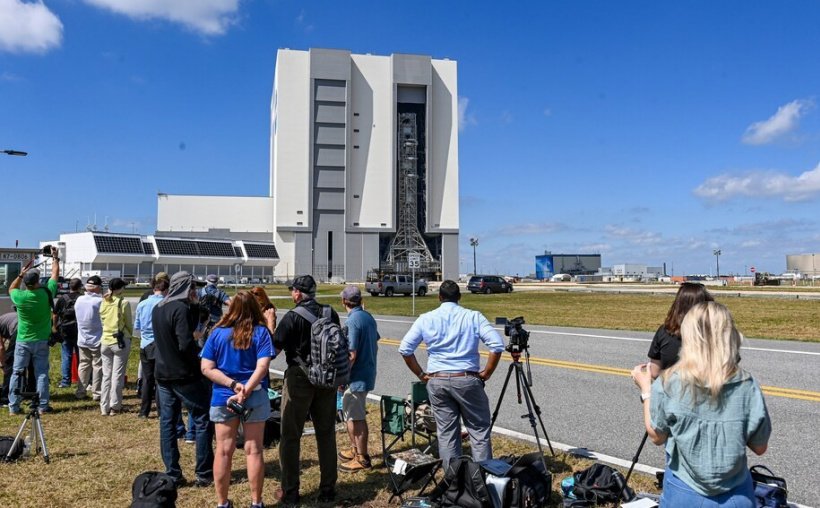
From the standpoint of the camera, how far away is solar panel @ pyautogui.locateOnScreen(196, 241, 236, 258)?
76875mm

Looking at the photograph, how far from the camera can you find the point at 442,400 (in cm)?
479

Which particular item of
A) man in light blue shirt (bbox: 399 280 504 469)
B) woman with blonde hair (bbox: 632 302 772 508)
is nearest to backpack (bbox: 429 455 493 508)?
man in light blue shirt (bbox: 399 280 504 469)

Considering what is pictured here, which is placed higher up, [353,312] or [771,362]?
[353,312]

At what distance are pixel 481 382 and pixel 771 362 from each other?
30.6 ft

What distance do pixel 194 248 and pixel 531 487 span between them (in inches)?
3085

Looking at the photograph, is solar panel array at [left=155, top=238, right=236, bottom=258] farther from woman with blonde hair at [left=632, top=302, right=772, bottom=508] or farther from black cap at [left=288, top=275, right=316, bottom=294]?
woman with blonde hair at [left=632, top=302, right=772, bottom=508]

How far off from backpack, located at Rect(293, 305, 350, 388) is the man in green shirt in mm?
4918

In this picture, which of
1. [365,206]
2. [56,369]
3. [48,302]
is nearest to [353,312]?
[48,302]

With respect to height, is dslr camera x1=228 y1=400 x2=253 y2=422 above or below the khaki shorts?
above

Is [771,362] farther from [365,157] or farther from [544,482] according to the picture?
[365,157]

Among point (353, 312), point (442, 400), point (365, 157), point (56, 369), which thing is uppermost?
point (365, 157)

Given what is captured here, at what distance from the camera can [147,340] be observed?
23.9 ft

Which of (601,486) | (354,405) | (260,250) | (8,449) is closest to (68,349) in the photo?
(8,449)

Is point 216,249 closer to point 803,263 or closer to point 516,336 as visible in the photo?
point 516,336
